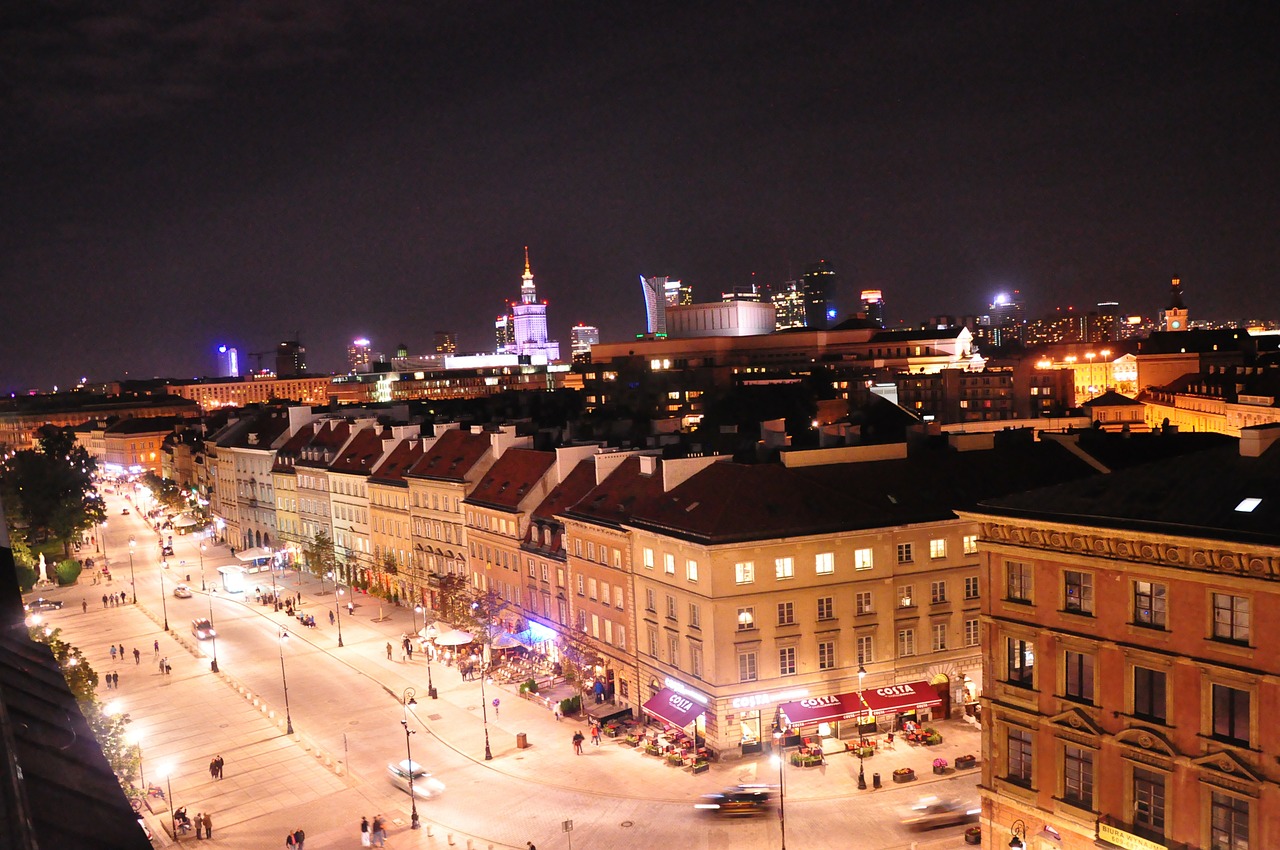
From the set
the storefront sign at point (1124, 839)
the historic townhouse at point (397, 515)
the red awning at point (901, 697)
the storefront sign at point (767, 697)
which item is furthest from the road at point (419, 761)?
the historic townhouse at point (397, 515)

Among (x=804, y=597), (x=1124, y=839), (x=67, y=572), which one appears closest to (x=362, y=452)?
(x=67, y=572)

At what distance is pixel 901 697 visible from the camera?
1902 inches

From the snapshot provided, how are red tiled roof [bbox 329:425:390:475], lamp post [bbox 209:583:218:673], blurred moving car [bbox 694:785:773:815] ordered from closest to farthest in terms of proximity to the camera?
blurred moving car [bbox 694:785:773:815] → lamp post [bbox 209:583:218:673] → red tiled roof [bbox 329:425:390:475]

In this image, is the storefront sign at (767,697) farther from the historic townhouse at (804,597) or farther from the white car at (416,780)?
the white car at (416,780)

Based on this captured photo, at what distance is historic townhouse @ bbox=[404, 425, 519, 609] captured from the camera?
75625 mm

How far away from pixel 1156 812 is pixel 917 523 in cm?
2100

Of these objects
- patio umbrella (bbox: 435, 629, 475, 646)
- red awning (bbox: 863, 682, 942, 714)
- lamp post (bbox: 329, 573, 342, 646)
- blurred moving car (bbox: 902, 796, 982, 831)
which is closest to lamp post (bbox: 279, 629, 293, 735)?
lamp post (bbox: 329, 573, 342, 646)

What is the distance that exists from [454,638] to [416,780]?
1752 centimetres

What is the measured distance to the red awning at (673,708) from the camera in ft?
153

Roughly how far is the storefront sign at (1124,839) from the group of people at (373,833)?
84.7ft

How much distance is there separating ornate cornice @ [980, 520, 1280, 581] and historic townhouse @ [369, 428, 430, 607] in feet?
181

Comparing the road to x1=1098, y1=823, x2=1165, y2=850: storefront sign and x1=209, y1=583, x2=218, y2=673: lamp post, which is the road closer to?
x1=209, y1=583, x2=218, y2=673: lamp post

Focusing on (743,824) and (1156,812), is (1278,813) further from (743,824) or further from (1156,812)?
(743,824)

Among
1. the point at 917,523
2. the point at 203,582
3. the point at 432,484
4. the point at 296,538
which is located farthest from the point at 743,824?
the point at 296,538
